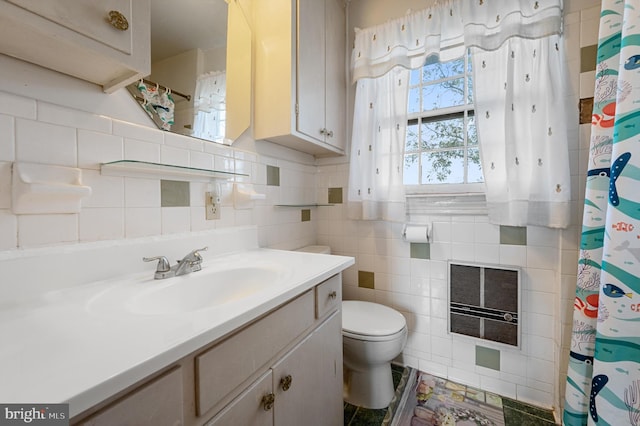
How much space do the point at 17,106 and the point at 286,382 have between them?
3.28 ft

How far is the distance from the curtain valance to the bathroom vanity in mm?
1291

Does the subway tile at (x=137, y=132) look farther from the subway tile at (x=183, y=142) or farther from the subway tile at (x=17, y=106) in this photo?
the subway tile at (x=17, y=106)

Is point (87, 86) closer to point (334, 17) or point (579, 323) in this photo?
point (334, 17)

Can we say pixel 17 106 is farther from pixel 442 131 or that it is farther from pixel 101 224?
pixel 442 131

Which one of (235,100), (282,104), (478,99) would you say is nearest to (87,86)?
(235,100)

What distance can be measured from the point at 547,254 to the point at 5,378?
1851 mm

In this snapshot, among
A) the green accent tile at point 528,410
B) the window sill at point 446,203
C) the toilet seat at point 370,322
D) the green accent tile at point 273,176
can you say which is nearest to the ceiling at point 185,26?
the green accent tile at point 273,176

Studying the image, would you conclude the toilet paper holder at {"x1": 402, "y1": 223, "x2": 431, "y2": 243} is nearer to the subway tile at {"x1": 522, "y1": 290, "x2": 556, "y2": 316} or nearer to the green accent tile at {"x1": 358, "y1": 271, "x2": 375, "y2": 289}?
the green accent tile at {"x1": 358, "y1": 271, "x2": 375, "y2": 289}

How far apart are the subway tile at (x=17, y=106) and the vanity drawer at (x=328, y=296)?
36.5 inches

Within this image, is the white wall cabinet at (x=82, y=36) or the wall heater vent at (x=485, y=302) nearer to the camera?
the white wall cabinet at (x=82, y=36)

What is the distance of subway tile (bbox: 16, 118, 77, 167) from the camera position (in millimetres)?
664

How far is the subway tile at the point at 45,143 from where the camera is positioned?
0.66 meters

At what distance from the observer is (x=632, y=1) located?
2.76 feet

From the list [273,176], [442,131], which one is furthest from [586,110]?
[273,176]
